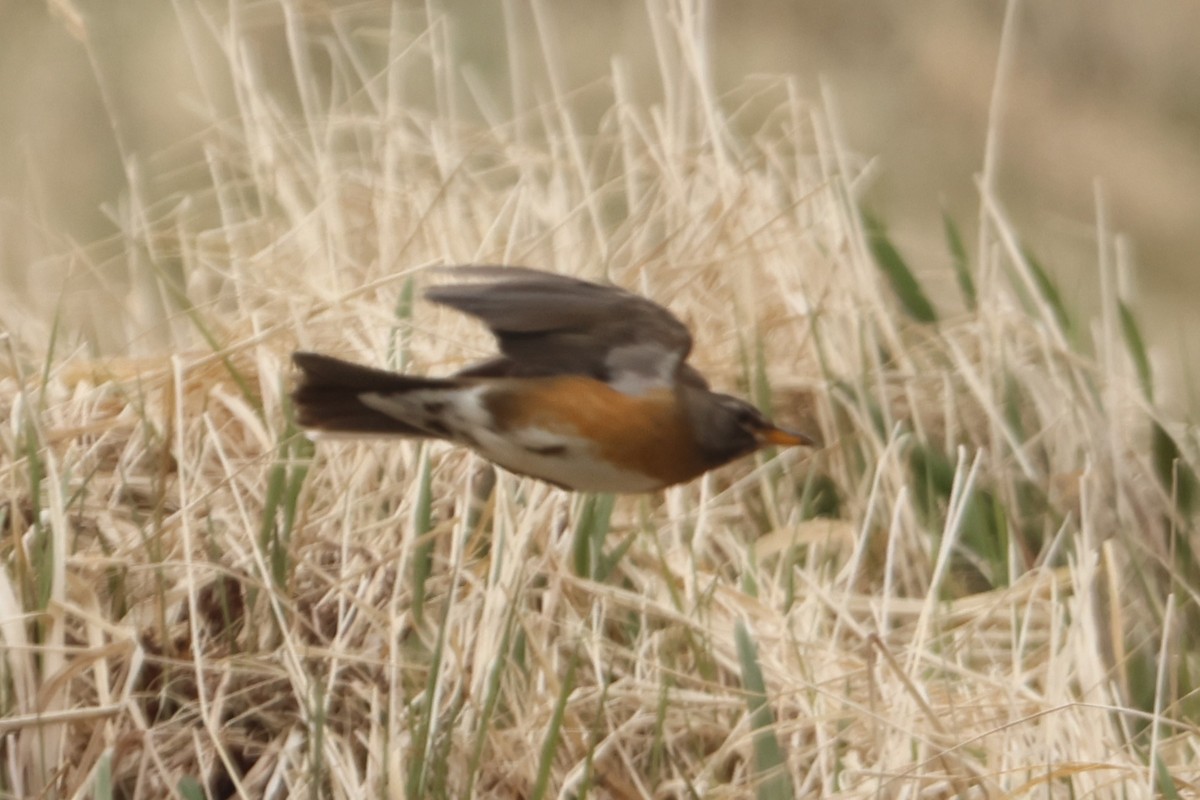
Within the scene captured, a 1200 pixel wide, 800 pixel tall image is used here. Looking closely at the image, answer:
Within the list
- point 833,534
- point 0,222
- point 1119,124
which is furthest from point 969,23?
point 833,534

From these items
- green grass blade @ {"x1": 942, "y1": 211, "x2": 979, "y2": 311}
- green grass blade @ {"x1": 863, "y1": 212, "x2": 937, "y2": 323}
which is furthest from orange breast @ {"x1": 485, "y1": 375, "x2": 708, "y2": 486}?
green grass blade @ {"x1": 942, "y1": 211, "x2": 979, "y2": 311}

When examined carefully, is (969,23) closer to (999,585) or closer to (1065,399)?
(1065,399)

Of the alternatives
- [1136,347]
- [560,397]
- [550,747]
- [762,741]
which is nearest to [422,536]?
[560,397]

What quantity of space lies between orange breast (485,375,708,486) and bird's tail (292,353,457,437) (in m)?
0.09

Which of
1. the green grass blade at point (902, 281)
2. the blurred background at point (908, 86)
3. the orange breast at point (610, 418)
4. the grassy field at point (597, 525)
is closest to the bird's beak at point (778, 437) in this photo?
the orange breast at point (610, 418)

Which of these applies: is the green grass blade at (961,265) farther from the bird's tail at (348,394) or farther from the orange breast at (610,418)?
the bird's tail at (348,394)

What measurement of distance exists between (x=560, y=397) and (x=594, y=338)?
9cm

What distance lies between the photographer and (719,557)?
2.96m

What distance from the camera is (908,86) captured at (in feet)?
20.8

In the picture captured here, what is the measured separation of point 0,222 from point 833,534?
104 inches

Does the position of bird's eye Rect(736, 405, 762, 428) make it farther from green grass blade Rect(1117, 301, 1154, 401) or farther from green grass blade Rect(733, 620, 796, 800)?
green grass blade Rect(1117, 301, 1154, 401)

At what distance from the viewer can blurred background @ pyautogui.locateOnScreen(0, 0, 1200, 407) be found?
227 inches

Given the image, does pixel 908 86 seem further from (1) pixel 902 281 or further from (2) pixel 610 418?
(2) pixel 610 418

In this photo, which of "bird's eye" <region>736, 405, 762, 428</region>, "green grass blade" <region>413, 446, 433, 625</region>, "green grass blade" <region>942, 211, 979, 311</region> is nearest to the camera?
"bird's eye" <region>736, 405, 762, 428</region>
